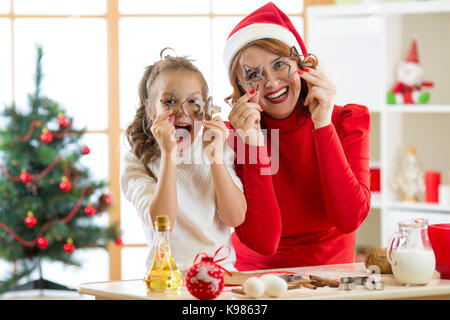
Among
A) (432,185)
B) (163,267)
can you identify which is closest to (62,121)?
(432,185)

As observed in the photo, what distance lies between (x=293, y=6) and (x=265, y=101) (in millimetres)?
2334

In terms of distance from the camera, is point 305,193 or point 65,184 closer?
point 305,193

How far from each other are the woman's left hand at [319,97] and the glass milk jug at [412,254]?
0.49 m

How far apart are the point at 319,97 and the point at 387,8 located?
1842 mm

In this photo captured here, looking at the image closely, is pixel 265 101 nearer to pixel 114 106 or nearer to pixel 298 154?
pixel 298 154

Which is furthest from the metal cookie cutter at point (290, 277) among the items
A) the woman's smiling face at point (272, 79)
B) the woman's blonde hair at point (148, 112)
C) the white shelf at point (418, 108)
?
the white shelf at point (418, 108)

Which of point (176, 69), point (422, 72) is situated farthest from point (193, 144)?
point (422, 72)

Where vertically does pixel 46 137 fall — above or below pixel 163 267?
above

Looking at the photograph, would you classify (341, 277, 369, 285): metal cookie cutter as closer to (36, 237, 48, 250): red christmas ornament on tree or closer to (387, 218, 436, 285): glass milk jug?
(387, 218, 436, 285): glass milk jug

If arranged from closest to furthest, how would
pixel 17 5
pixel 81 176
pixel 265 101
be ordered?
pixel 265 101, pixel 81 176, pixel 17 5

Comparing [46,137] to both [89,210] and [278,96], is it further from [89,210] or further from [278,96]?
[278,96]

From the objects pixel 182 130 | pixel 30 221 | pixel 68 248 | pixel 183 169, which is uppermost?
pixel 182 130

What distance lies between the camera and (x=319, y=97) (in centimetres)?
193

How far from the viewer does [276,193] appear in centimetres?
205
